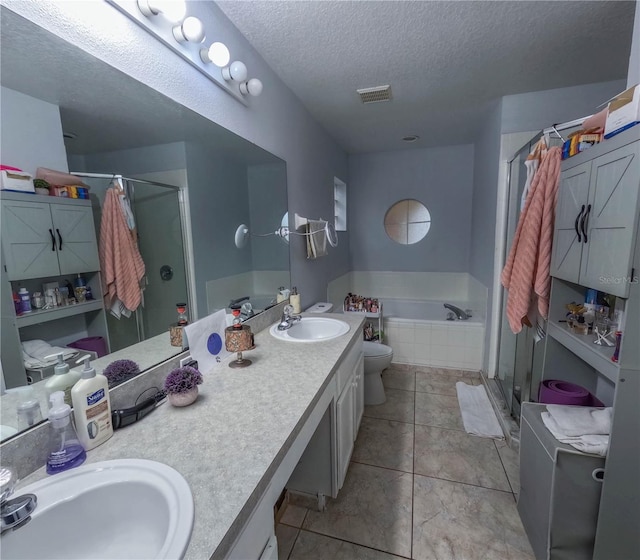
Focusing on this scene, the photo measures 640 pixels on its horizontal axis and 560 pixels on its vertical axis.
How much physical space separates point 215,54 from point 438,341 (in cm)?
293

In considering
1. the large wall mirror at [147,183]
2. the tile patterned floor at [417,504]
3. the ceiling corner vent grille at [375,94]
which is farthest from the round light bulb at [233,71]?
the tile patterned floor at [417,504]

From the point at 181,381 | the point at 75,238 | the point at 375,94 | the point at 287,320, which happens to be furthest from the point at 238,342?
the point at 375,94

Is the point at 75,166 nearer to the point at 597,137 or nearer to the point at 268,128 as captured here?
the point at 268,128

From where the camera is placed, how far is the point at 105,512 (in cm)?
65

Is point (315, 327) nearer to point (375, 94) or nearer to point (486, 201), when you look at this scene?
point (375, 94)

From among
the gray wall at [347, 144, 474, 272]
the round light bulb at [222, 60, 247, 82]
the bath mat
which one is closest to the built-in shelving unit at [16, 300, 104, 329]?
the round light bulb at [222, 60, 247, 82]

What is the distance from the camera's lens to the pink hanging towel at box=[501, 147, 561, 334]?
160 centimetres

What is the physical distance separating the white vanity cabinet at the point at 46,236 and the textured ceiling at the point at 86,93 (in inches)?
6.8

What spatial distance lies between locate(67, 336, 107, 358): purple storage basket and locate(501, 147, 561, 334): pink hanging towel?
2.00 meters

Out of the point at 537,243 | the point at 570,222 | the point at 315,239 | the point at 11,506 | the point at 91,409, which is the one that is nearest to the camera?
the point at 11,506

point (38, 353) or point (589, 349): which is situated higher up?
point (38, 353)

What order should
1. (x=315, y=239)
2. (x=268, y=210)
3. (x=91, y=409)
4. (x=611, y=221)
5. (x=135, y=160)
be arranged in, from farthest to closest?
(x=315, y=239) → (x=268, y=210) → (x=611, y=221) → (x=135, y=160) → (x=91, y=409)

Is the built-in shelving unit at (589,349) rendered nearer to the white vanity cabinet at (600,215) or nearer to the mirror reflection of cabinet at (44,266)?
the white vanity cabinet at (600,215)

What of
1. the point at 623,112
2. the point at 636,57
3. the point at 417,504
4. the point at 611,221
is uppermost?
the point at 636,57
